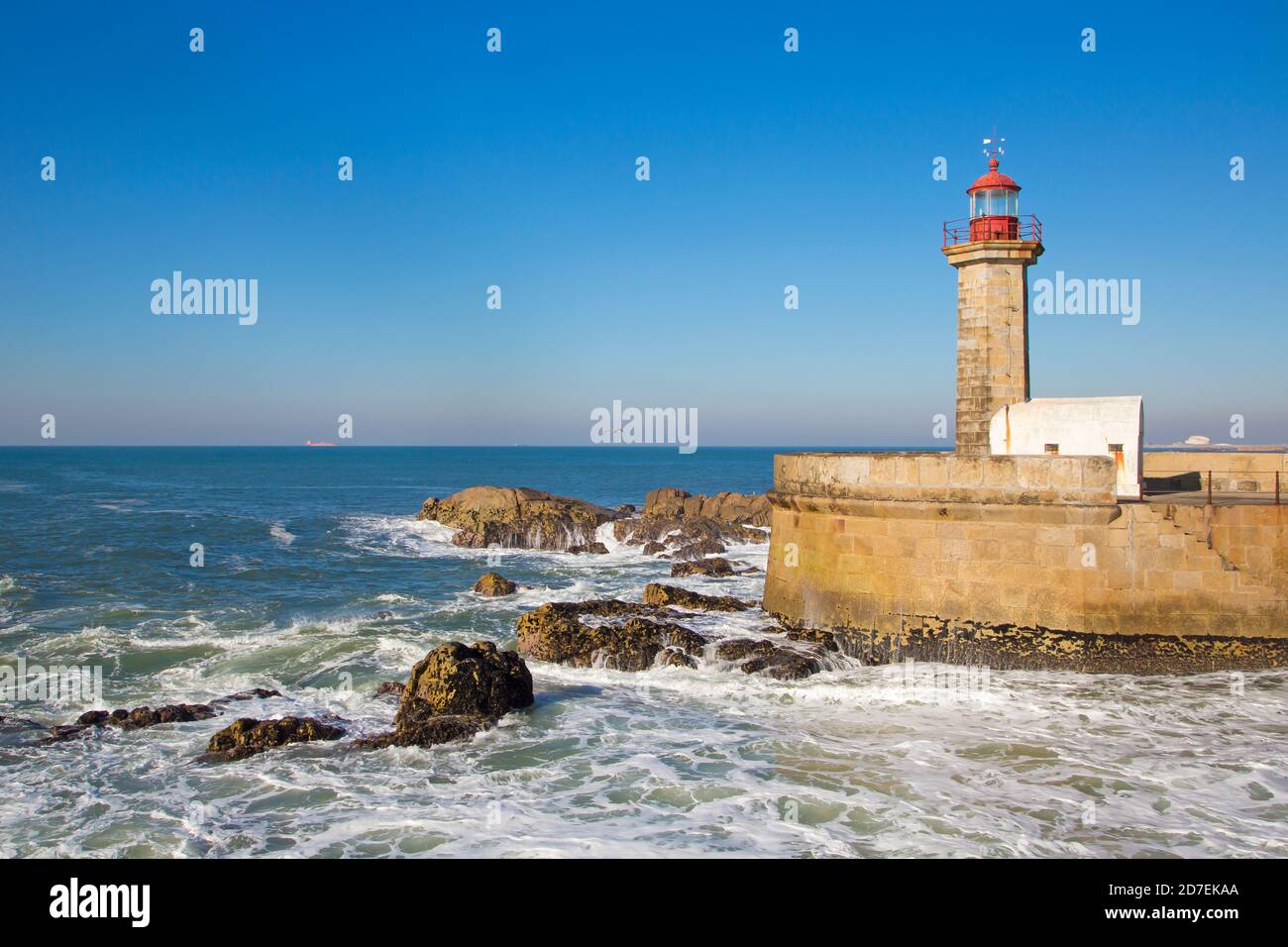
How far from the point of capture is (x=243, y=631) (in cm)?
1680

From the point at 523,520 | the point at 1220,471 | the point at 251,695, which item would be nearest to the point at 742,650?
the point at 251,695

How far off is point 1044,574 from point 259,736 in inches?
407

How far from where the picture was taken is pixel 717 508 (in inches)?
1393

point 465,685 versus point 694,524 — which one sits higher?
point 694,524

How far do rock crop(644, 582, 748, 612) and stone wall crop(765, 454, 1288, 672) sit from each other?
3.26 m

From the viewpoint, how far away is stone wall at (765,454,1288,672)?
12.6 m

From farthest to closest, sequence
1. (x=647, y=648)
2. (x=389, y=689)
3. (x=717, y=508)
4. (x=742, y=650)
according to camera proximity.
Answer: (x=717, y=508) → (x=647, y=648) → (x=742, y=650) → (x=389, y=689)

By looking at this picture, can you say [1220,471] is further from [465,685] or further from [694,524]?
[694,524]

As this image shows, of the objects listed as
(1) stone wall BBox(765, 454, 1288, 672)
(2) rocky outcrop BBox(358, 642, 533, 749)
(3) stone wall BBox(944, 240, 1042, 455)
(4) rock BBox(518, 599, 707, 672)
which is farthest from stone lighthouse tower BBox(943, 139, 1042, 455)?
(2) rocky outcrop BBox(358, 642, 533, 749)

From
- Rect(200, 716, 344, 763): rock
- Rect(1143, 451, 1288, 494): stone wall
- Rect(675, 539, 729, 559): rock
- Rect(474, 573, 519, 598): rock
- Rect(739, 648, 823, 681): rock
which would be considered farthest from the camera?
Rect(675, 539, 729, 559): rock

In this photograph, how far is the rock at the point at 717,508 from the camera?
112 ft

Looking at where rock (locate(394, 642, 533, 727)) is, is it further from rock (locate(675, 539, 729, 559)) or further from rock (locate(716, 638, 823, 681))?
rock (locate(675, 539, 729, 559))
